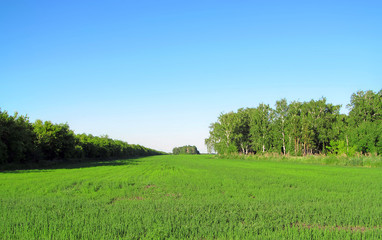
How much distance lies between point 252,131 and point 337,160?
151ft

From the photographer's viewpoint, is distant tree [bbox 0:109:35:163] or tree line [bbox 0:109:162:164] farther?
tree line [bbox 0:109:162:164]

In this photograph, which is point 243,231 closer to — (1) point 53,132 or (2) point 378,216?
(2) point 378,216

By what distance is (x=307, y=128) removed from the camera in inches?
2783

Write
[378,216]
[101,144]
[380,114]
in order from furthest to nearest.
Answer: [101,144]
[380,114]
[378,216]

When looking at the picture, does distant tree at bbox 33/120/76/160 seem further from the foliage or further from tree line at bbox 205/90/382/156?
the foliage

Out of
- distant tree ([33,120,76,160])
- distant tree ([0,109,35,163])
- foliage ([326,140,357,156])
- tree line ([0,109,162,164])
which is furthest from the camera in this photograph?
foliage ([326,140,357,156])

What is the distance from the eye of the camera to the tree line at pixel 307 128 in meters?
60.1

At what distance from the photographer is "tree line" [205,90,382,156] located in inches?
2366

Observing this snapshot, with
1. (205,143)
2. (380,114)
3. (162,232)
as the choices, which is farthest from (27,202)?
(205,143)

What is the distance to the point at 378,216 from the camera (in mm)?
8609

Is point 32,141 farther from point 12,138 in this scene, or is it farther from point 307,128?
point 307,128

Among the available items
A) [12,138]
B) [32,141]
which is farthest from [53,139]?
[12,138]

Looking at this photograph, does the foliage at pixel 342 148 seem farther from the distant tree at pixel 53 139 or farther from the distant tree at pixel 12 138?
the distant tree at pixel 12 138

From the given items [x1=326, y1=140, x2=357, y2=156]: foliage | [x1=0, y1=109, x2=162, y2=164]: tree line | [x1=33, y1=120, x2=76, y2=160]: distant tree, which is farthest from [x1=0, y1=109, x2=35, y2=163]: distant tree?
[x1=326, y1=140, x2=357, y2=156]: foliage
